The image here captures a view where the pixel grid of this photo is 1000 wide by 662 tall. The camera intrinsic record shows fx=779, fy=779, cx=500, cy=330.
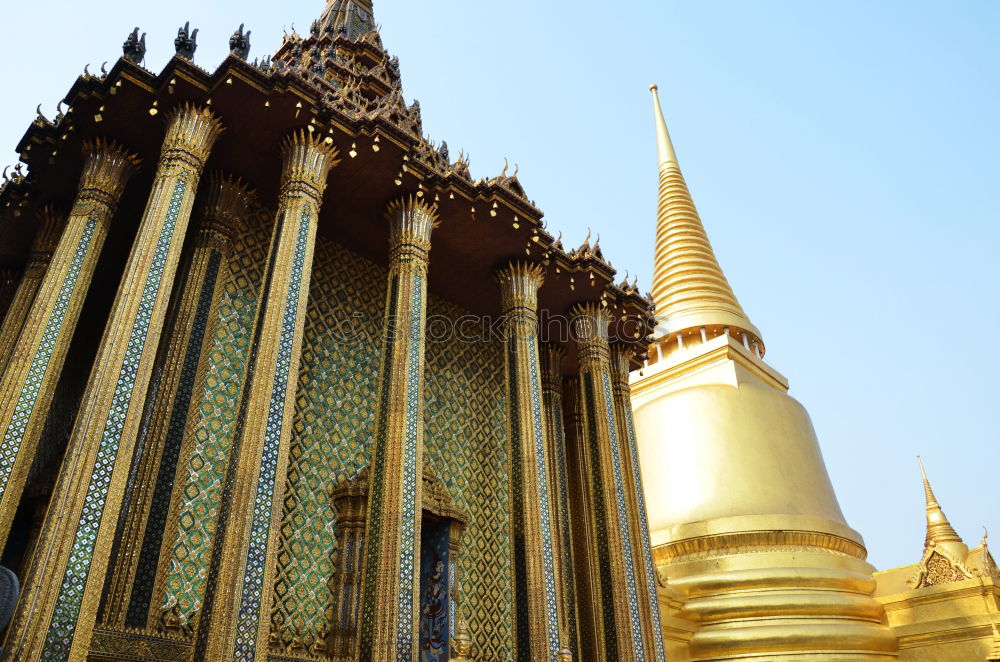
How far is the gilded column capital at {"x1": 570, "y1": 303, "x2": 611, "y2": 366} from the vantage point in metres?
11.1

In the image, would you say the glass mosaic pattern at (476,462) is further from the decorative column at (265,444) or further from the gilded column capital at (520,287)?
the decorative column at (265,444)

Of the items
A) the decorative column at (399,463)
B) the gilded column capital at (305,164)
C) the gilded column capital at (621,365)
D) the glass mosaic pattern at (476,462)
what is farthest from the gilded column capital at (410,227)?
the gilded column capital at (621,365)

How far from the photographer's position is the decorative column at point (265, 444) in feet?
19.0

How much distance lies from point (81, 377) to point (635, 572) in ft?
23.5

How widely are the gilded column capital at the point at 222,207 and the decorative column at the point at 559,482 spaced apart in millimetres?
4947

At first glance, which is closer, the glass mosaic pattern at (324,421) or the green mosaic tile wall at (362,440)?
the glass mosaic pattern at (324,421)

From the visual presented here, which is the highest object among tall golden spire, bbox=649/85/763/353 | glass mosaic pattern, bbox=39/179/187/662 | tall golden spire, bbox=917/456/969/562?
tall golden spire, bbox=649/85/763/353

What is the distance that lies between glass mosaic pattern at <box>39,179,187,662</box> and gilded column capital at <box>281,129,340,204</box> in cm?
124

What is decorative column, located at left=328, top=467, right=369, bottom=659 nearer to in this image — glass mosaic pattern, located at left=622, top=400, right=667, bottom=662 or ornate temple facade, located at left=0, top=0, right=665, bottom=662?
ornate temple facade, located at left=0, top=0, right=665, bottom=662

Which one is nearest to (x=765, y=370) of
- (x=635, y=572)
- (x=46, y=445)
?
(x=635, y=572)

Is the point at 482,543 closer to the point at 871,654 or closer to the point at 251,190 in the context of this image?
the point at 251,190

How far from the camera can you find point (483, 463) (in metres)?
10.6

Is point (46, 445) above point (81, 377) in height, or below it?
below

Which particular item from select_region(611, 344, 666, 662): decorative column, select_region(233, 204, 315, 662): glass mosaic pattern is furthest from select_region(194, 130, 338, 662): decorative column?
select_region(611, 344, 666, 662): decorative column
